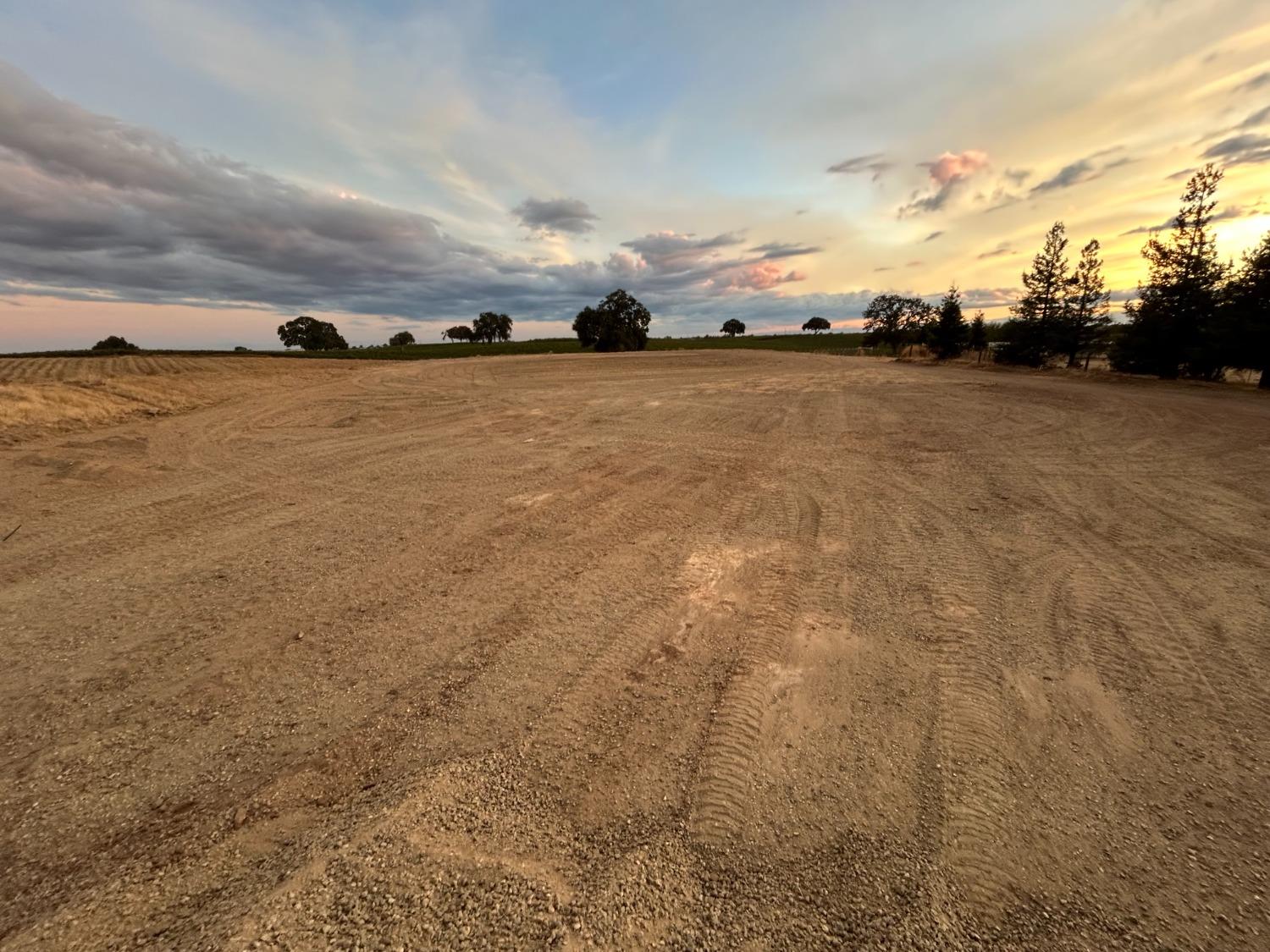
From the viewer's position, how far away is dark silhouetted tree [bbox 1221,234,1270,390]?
17156mm

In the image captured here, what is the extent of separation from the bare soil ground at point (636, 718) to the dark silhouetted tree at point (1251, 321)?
17.2m

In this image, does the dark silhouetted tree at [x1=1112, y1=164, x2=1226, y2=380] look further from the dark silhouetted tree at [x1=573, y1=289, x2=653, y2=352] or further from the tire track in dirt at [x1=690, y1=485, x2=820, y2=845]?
the dark silhouetted tree at [x1=573, y1=289, x2=653, y2=352]

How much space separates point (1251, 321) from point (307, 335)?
12132cm

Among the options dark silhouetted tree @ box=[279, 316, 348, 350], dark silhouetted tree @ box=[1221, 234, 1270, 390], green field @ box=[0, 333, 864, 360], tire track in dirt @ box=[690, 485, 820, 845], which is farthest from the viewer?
dark silhouetted tree @ box=[279, 316, 348, 350]

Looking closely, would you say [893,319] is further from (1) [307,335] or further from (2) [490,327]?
(1) [307,335]

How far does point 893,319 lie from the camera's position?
68.9m

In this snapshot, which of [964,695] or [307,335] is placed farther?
[307,335]

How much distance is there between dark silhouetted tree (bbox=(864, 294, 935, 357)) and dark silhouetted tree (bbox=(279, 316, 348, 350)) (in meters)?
96.1

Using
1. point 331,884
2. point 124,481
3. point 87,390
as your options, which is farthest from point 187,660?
point 87,390

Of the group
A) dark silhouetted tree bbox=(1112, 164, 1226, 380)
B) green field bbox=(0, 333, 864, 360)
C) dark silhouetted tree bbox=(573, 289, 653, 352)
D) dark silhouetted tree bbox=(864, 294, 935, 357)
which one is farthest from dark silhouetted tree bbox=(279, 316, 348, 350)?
dark silhouetted tree bbox=(1112, 164, 1226, 380)

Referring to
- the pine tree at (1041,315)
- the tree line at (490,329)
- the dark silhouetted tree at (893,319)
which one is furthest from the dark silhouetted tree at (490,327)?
the pine tree at (1041,315)

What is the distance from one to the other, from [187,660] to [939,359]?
4215 cm

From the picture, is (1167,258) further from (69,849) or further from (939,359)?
(69,849)

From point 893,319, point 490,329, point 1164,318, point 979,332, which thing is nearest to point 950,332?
point 979,332
